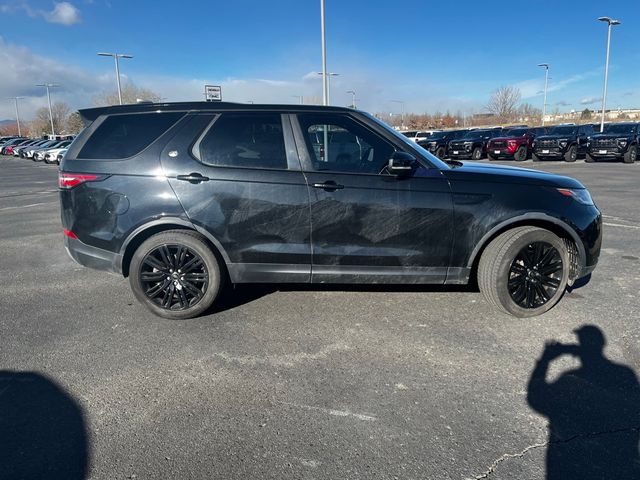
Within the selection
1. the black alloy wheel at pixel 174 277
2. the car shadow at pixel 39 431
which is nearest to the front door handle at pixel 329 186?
the black alloy wheel at pixel 174 277

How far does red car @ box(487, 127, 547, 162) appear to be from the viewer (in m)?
23.5

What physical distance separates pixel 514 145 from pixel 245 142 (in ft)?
73.8

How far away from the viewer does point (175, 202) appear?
12.8 ft

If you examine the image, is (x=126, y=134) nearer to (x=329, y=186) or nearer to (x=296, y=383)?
(x=329, y=186)

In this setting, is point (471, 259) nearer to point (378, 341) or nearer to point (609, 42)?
point (378, 341)

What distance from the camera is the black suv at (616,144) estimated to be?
20703 mm

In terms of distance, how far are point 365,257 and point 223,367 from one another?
1486 mm

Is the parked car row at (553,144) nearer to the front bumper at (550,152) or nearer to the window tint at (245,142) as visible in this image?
the front bumper at (550,152)

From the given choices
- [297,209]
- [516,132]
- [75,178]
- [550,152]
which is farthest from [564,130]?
[75,178]

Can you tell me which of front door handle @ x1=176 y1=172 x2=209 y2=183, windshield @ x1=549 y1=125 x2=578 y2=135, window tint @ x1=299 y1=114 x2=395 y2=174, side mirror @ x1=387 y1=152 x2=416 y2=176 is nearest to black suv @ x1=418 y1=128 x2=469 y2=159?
windshield @ x1=549 y1=125 x2=578 y2=135

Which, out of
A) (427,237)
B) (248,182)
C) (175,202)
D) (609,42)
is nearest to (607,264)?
(427,237)

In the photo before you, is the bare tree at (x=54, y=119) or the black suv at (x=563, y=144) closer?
the black suv at (x=563, y=144)

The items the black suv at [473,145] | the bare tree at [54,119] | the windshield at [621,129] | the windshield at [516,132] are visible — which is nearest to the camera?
the windshield at [621,129]

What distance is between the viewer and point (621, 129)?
71.7 feet
